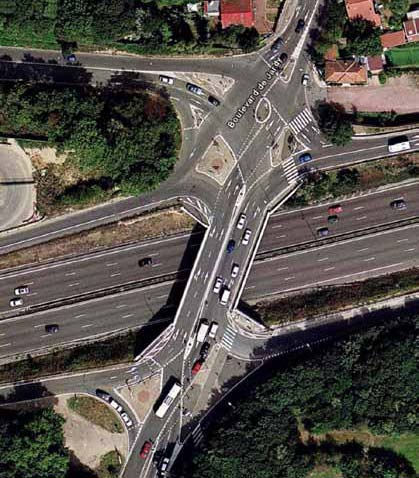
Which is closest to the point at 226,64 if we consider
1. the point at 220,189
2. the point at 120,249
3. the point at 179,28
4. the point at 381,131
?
the point at 179,28

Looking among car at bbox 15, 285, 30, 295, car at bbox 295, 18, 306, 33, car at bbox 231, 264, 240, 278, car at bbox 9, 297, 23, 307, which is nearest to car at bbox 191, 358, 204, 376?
car at bbox 231, 264, 240, 278

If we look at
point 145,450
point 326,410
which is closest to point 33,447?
point 145,450

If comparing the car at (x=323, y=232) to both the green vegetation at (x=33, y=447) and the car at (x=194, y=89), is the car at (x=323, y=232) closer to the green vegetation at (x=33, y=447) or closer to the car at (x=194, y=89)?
the car at (x=194, y=89)

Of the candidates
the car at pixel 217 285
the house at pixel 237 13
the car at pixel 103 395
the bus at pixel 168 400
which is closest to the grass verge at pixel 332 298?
the car at pixel 217 285

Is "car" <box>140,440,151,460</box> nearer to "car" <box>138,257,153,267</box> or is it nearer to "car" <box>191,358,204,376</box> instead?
"car" <box>191,358,204,376</box>

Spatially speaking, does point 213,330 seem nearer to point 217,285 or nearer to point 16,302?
point 217,285

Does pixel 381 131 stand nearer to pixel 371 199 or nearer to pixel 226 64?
pixel 371 199
